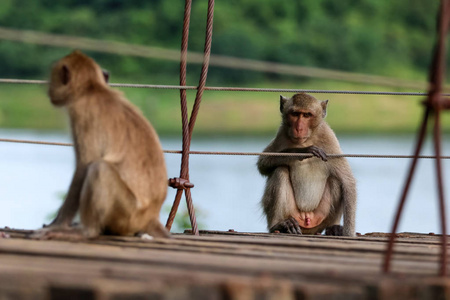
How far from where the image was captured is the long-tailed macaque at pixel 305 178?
6777 millimetres

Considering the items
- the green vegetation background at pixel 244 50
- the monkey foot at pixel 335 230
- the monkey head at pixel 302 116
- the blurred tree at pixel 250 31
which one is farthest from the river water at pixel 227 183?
the monkey foot at pixel 335 230

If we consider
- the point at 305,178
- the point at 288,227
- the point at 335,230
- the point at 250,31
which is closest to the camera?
the point at 288,227

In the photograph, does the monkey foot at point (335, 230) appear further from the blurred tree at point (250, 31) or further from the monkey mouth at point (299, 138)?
the blurred tree at point (250, 31)

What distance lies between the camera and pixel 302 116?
6824mm

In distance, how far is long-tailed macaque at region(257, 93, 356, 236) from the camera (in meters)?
6.78

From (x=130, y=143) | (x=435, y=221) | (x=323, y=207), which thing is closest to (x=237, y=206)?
(x=435, y=221)

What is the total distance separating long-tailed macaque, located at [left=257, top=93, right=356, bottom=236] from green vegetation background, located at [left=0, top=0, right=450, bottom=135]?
77.2ft

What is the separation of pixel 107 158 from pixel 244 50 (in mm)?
35947

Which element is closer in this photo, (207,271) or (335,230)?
(207,271)

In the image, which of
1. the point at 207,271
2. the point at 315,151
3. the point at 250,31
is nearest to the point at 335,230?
the point at 315,151

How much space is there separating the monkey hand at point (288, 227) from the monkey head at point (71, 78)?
2.66m

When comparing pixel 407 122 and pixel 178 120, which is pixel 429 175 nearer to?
pixel 407 122

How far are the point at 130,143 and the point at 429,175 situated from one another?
87.7 feet

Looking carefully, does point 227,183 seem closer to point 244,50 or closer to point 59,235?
point 244,50
